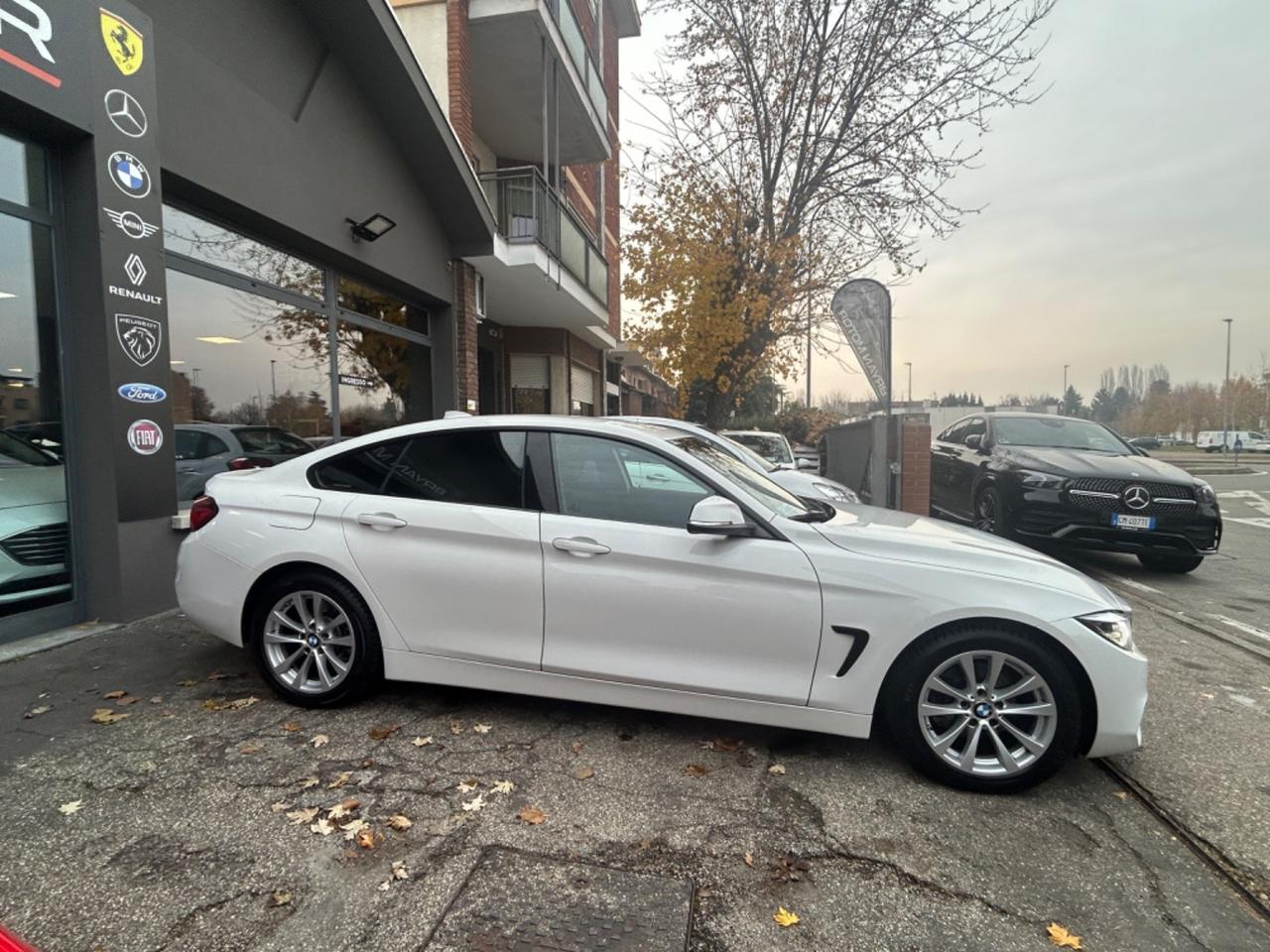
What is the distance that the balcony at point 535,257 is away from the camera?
9.80 metres

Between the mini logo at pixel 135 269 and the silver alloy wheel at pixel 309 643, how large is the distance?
281cm

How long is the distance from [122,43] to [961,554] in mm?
6031

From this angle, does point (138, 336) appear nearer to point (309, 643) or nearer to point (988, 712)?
point (309, 643)

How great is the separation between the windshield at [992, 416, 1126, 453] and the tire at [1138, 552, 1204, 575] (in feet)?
4.06

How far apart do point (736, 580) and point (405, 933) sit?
5.44 ft

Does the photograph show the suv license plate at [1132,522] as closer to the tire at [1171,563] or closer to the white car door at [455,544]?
the tire at [1171,563]

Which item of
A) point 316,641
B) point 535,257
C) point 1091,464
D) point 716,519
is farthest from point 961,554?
point 535,257

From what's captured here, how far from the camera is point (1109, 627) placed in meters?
2.57

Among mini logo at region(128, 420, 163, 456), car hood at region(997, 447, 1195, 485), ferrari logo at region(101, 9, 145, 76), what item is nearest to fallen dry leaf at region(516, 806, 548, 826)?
mini logo at region(128, 420, 163, 456)

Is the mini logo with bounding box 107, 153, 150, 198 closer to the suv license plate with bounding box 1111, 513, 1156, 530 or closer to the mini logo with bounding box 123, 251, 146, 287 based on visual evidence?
the mini logo with bounding box 123, 251, 146, 287

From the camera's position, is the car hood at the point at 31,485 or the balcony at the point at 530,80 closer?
the car hood at the point at 31,485

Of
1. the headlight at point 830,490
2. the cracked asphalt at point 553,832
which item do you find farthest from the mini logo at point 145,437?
the headlight at point 830,490

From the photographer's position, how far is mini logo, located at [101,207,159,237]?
427cm

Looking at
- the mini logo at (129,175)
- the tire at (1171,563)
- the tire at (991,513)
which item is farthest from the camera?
the tire at (991,513)
